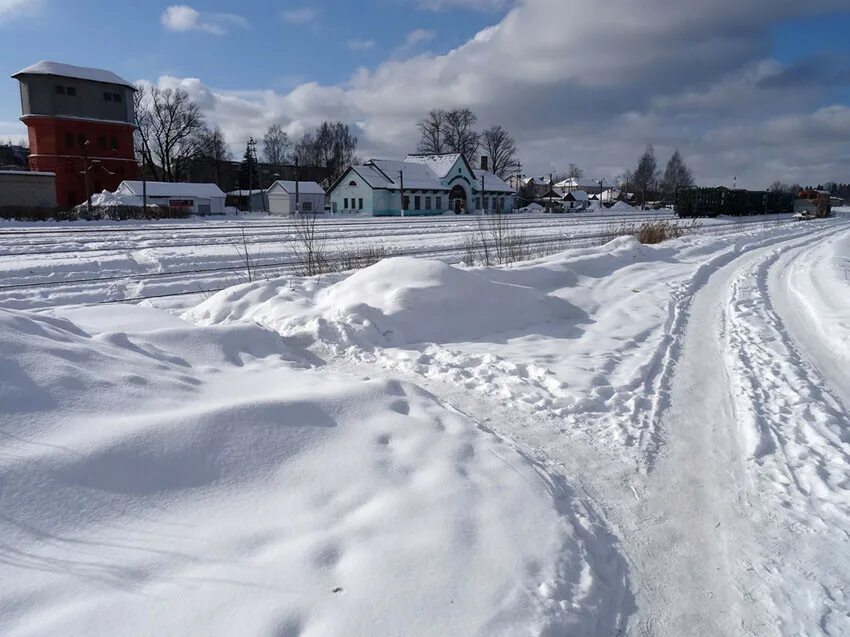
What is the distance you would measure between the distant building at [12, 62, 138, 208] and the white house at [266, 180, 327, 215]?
14986 mm

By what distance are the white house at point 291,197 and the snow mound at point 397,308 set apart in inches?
2262

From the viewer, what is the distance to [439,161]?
7075cm

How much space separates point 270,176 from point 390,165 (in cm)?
4646

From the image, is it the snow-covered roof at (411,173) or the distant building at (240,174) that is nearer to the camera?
the snow-covered roof at (411,173)

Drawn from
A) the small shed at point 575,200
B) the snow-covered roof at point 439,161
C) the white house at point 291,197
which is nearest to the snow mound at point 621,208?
the small shed at point 575,200

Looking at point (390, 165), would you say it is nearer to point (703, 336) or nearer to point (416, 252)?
point (416, 252)

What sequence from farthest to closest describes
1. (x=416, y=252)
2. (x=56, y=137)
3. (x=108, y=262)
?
(x=56, y=137)
(x=416, y=252)
(x=108, y=262)

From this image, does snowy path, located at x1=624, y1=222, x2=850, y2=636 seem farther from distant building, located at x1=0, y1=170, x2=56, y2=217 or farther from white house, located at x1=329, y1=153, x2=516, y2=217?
white house, located at x1=329, y1=153, x2=516, y2=217

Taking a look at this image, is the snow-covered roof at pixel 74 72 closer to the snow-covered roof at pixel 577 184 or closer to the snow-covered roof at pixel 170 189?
the snow-covered roof at pixel 170 189

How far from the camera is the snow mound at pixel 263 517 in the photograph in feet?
8.66

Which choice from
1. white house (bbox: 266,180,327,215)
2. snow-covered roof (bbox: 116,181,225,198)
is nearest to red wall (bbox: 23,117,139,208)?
snow-covered roof (bbox: 116,181,225,198)

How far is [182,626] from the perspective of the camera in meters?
2.50

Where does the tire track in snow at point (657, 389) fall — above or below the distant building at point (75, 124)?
below

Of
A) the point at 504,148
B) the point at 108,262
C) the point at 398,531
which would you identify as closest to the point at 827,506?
the point at 398,531
